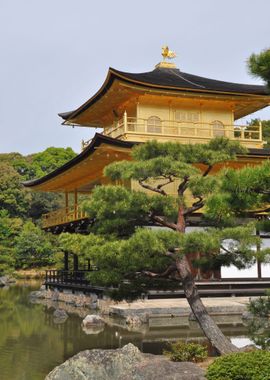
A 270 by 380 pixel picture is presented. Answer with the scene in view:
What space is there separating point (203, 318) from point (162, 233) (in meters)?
1.68

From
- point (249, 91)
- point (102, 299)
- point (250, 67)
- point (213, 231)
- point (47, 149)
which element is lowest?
point (102, 299)

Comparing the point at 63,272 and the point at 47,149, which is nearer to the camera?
the point at 63,272

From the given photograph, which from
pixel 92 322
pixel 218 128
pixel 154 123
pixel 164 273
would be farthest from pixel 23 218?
pixel 164 273

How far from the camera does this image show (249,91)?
70.3 ft

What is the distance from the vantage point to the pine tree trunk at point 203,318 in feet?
29.9

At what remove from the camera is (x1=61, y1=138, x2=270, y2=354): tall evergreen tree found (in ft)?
29.8

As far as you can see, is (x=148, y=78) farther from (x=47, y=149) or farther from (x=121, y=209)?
(x=47, y=149)

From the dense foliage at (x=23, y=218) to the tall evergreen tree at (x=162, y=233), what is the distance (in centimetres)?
2861

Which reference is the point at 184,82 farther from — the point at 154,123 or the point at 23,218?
the point at 23,218

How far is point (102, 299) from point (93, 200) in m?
9.89

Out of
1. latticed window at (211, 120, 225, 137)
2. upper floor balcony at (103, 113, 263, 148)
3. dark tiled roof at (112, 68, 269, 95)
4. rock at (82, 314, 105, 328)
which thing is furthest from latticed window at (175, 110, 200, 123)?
rock at (82, 314, 105, 328)

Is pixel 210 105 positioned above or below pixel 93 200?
above

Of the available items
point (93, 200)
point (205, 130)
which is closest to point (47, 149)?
point (205, 130)

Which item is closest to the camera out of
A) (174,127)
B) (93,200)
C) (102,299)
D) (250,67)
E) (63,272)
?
(250,67)
